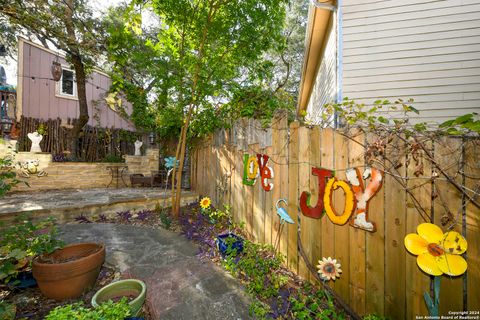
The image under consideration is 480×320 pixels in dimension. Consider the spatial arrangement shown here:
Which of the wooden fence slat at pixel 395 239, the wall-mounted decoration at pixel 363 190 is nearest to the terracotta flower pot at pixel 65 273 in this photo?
the wall-mounted decoration at pixel 363 190

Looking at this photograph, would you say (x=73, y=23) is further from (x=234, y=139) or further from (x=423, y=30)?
(x=423, y=30)

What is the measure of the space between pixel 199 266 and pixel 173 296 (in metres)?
0.56

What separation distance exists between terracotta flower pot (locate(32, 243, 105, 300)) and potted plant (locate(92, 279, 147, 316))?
0.39 meters

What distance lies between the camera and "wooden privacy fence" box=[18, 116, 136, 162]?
7754mm

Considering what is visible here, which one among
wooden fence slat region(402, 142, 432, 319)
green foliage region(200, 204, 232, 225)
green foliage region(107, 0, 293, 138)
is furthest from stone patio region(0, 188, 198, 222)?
wooden fence slat region(402, 142, 432, 319)

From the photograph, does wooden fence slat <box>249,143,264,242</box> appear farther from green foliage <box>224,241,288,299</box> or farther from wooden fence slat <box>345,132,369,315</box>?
wooden fence slat <box>345,132,369,315</box>

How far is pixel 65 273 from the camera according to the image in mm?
1908

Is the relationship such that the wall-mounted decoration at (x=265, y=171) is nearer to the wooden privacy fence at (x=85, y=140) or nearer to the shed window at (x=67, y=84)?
the wooden privacy fence at (x=85, y=140)

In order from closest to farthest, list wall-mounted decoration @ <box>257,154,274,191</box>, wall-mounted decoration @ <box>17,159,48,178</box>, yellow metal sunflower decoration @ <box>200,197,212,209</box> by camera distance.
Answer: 1. wall-mounted decoration @ <box>257,154,274,191</box>
2. yellow metal sunflower decoration @ <box>200,197,212,209</box>
3. wall-mounted decoration @ <box>17,159,48,178</box>

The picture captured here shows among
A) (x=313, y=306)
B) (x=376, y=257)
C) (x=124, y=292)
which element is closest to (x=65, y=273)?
(x=124, y=292)

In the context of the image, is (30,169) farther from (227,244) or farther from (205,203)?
(227,244)

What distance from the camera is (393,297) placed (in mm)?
1688

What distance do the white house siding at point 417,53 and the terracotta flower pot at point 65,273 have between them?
175 inches

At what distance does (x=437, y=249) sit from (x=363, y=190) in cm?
59
